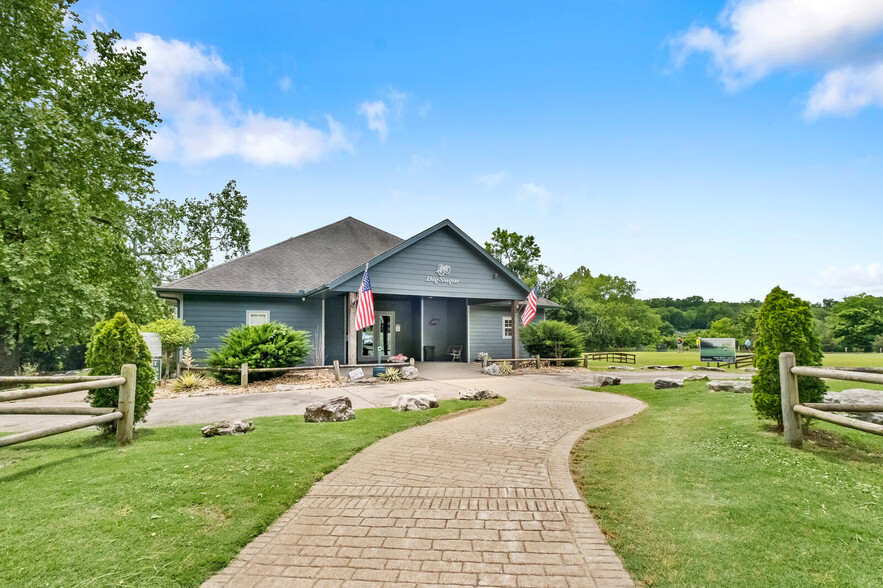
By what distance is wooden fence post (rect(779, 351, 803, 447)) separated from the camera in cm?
543

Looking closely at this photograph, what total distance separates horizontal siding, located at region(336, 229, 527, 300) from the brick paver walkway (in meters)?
11.8

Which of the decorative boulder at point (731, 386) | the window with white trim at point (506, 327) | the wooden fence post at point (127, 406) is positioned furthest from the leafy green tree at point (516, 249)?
the wooden fence post at point (127, 406)

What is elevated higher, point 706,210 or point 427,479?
point 706,210

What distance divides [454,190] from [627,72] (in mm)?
10544

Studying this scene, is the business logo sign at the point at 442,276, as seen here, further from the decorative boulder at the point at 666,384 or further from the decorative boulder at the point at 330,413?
the decorative boulder at the point at 330,413

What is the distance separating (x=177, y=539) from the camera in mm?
3311

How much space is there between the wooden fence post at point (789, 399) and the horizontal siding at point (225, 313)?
606 inches

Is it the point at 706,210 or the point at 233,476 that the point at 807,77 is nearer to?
the point at 706,210

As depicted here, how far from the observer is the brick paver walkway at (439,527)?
2.90 metres

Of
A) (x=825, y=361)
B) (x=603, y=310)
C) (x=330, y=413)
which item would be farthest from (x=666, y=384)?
(x=603, y=310)

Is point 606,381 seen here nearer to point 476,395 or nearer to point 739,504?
point 476,395

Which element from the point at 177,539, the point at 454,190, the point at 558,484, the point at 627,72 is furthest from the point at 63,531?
the point at 454,190

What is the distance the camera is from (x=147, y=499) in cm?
398

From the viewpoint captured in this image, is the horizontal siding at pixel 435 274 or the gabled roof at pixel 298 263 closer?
the gabled roof at pixel 298 263
